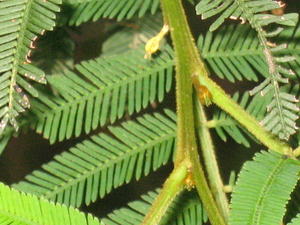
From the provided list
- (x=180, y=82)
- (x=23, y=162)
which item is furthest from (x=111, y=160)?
(x=23, y=162)

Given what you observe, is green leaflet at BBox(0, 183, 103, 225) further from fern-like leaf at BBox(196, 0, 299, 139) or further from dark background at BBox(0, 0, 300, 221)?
dark background at BBox(0, 0, 300, 221)

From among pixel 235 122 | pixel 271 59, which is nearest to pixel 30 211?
pixel 271 59

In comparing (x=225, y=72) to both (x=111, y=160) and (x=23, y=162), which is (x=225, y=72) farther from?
(x=23, y=162)

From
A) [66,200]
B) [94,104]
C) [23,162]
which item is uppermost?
[94,104]

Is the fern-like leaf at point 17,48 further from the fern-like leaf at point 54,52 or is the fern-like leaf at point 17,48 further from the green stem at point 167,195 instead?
the fern-like leaf at point 54,52

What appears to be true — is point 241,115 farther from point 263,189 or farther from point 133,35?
point 133,35
